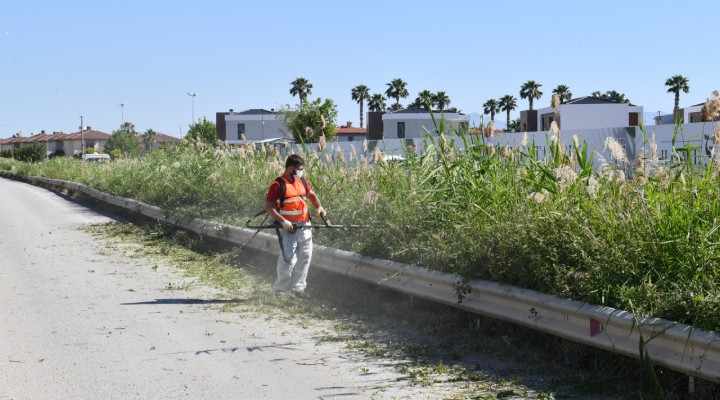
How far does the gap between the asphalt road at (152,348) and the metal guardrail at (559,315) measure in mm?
995

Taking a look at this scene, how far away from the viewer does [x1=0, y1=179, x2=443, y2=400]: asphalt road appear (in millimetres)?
6520

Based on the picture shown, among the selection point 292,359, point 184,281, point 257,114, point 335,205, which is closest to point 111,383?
point 292,359

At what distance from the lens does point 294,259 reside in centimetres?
1047

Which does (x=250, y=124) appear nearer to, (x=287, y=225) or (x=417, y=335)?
(x=287, y=225)

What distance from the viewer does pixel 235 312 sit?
9.70m

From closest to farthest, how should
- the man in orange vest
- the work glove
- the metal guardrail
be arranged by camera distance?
the metal guardrail < the work glove < the man in orange vest

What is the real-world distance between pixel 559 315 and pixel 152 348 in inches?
137

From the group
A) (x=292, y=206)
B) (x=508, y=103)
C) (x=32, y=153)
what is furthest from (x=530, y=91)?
(x=292, y=206)

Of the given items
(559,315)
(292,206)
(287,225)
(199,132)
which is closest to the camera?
(559,315)

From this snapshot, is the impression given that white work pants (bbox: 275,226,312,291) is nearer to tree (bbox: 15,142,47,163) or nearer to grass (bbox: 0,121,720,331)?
grass (bbox: 0,121,720,331)

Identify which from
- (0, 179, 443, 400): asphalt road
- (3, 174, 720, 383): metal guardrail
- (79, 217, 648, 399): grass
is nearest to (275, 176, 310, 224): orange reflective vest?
(3, 174, 720, 383): metal guardrail

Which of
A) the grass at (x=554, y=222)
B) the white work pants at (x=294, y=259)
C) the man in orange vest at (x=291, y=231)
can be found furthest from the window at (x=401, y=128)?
the white work pants at (x=294, y=259)

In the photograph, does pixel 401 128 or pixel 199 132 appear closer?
pixel 199 132

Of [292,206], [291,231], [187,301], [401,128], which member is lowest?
A: [187,301]
